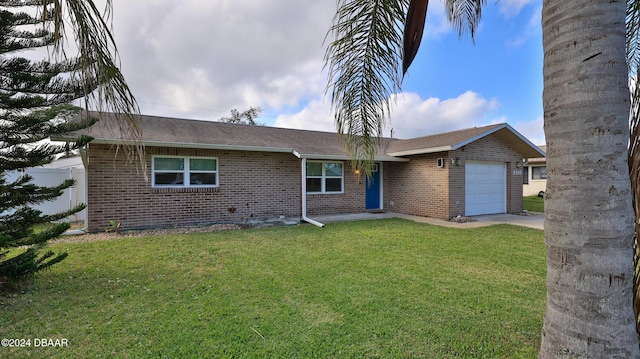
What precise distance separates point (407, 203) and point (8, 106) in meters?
12.4

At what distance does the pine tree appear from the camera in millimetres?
4238

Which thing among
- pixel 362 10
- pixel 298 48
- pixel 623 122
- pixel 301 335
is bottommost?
pixel 301 335

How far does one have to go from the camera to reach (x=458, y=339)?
305cm

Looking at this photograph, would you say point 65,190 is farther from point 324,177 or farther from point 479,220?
point 479,220

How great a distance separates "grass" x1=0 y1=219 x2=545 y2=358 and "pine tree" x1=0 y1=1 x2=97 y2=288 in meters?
0.70

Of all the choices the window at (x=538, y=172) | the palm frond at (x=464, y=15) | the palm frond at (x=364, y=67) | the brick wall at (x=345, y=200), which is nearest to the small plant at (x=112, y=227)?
the brick wall at (x=345, y=200)

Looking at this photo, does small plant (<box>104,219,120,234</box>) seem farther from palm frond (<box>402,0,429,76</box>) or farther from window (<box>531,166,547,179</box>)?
window (<box>531,166,547,179</box>)

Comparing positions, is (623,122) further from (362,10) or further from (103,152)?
(103,152)

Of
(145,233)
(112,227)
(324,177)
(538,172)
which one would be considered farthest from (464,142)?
(538,172)

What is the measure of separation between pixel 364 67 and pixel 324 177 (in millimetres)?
8656

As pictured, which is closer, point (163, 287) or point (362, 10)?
point (362, 10)

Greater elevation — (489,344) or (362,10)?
(362,10)

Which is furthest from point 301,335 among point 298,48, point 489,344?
point 298,48

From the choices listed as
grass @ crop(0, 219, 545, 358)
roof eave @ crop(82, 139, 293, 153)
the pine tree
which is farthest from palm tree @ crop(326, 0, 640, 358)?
roof eave @ crop(82, 139, 293, 153)
